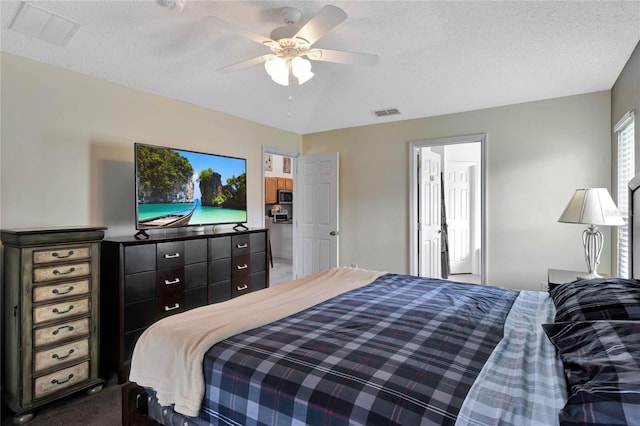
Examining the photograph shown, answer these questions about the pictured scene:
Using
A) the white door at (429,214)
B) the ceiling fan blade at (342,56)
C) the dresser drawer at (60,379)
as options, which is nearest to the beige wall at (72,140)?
the dresser drawer at (60,379)

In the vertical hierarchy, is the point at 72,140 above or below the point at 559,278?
above

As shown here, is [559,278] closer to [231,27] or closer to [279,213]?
[231,27]

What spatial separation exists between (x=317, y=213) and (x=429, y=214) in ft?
5.12

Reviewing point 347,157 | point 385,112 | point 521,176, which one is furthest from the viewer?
point 347,157

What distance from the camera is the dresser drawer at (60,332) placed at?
7.15 ft

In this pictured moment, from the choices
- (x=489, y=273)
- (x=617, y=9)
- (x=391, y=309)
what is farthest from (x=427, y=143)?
(x=391, y=309)

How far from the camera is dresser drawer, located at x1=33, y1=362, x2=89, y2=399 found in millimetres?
2178

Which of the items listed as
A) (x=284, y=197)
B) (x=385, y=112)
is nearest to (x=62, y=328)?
(x=385, y=112)

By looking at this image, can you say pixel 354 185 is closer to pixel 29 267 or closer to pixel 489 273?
pixel 489 273

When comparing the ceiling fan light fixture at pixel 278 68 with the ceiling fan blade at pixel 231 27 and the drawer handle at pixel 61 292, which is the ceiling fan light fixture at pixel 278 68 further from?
the drawer handle at pixel 61 292

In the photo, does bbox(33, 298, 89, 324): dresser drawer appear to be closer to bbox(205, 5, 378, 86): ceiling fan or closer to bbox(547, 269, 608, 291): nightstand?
bbox(205, 5, 378, 86): ceiling fan

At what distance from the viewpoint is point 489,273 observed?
3865 mm

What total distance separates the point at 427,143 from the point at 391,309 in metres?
2.90

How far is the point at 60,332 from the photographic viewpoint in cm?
227
